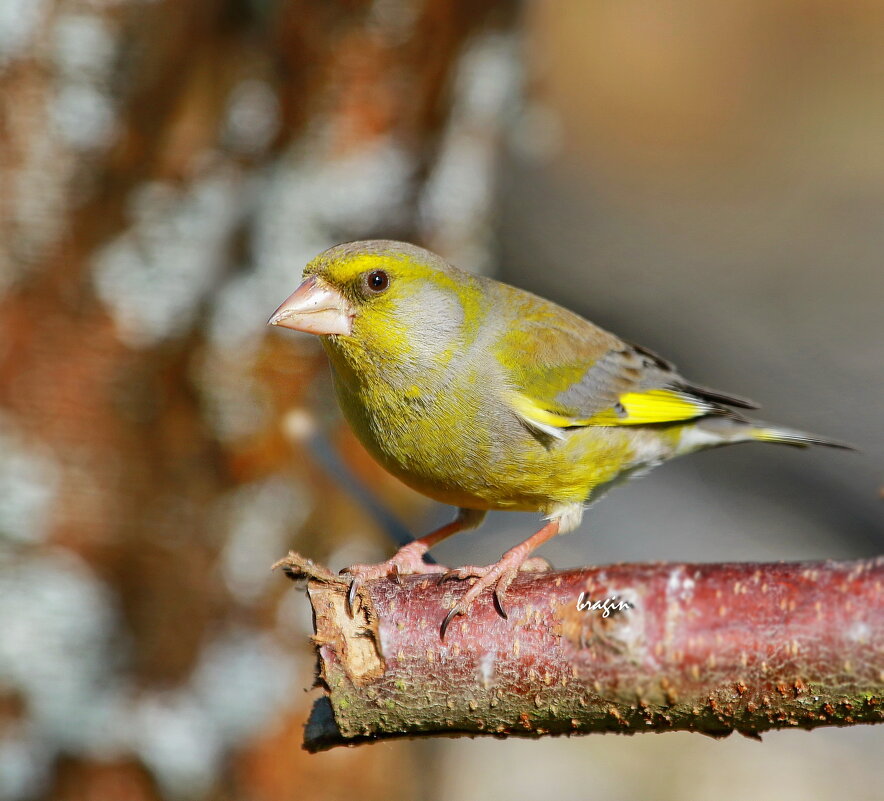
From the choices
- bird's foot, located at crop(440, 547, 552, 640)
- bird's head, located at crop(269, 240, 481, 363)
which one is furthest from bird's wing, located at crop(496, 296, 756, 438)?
bird's foot, located at crop(440, 547, 552, 640)

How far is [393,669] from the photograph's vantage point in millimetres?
2588

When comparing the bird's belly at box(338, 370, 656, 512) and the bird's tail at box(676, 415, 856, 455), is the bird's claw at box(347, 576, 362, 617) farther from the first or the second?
the bird's tail at box(676, 415, 856, 455)

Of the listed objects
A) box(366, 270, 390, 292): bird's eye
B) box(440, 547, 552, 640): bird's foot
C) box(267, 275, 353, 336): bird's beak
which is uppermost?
box(366, 270, 390, 292): bird's eye

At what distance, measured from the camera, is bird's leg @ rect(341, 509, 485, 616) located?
129 inches

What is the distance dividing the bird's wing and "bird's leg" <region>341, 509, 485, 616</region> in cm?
52

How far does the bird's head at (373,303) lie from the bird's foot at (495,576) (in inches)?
28.0

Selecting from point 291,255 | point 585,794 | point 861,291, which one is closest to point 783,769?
point 585,794

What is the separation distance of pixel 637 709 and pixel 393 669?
1.89ft

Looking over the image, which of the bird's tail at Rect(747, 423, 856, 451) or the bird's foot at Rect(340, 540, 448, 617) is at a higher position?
the bird's tail at Rect(747, 423, 856, 451)

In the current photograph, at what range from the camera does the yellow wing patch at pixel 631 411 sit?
352 cm

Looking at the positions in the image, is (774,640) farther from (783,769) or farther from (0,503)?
(783,769)

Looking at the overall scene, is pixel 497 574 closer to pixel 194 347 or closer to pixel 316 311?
pixel 316 311

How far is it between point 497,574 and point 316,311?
99cm

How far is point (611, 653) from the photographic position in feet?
7.83
